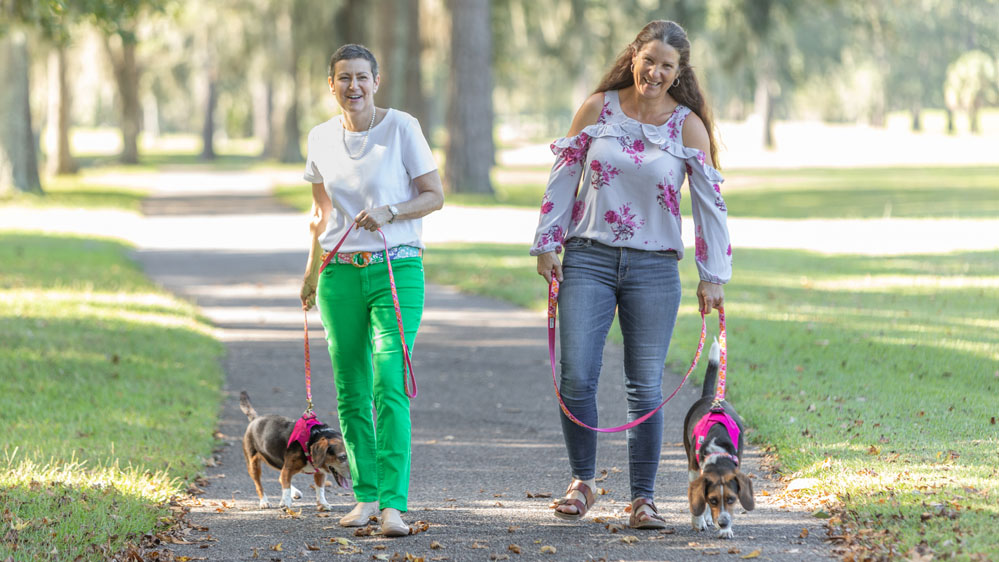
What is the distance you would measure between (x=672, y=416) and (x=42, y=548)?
416 centimetres

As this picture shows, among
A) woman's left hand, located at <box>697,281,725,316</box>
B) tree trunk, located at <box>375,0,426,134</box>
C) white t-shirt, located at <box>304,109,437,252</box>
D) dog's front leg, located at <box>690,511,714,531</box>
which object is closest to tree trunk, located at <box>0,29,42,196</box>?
tree trunk, located at <box>375,0,426,134</box>

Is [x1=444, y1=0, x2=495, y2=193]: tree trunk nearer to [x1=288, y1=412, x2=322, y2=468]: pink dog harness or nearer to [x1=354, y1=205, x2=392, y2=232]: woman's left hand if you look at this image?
[x1=288, y1=412, x2=322, y2=468]: pink dog harness

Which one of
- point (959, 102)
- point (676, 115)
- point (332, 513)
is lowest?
point (332, 513)

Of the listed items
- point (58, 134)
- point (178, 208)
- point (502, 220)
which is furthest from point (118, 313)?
point (58, 134)

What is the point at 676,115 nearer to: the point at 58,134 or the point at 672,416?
the point at 672,416

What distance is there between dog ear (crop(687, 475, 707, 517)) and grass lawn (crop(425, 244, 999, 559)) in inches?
24.8

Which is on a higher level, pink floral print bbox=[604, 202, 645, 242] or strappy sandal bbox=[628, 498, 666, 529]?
pink floral print bbox=[604, 202, 645, 242]

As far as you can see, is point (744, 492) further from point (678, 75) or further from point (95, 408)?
point (95, 408)

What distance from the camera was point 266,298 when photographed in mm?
13156

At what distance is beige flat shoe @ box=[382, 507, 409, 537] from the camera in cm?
503

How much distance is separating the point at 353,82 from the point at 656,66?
1269 millimetres

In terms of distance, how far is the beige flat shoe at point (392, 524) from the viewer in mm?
5027

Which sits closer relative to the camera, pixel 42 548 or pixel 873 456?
pixel 42 548

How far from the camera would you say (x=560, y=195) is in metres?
5.07
